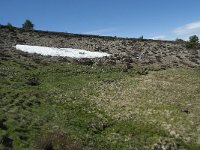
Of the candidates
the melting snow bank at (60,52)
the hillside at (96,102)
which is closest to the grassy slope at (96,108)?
the hillside at (96,102)

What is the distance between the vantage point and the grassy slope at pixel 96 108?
27.0 m

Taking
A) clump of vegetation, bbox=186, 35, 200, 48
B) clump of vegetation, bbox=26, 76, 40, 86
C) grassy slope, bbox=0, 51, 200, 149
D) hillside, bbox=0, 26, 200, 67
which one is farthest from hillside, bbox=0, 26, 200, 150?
clump of vegetation, bbox=186, 35, 200, 48

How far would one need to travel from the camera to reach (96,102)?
35.1 meters

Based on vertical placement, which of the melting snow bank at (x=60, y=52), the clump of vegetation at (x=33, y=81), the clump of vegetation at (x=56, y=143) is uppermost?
the melting snow bank at (x=60, y=52)

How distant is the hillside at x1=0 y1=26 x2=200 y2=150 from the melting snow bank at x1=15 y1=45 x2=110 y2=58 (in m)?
2.20

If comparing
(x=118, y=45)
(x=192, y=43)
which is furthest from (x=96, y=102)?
(x=192, y=43)

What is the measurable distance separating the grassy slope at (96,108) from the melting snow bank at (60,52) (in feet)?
28.2

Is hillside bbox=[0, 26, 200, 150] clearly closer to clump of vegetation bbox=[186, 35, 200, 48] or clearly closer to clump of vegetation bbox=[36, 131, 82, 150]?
clump of vegetation bbox=[36, 131, 82, 150]

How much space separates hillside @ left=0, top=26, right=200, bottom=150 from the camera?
88.4ft

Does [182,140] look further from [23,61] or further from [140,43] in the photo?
[140,43]

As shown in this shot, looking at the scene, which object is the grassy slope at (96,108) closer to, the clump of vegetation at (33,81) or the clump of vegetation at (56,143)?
the clump of vegetation at (56,143)

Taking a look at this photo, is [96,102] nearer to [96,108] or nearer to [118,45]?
[96,108]

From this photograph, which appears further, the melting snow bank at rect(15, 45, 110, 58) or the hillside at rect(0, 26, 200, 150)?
the melting snow bank at rect(15, 45, 110, 58)

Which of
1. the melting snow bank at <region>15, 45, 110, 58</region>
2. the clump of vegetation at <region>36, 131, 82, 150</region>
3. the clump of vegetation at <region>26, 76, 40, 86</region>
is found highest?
the melting snow bank at <region>15, 45, 110, 58</region>
